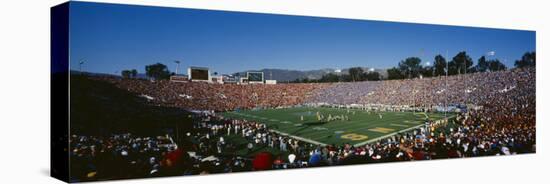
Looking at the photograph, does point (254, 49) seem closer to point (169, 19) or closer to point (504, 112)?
point (169, 19)

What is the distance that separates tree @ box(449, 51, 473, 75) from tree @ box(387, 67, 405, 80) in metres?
1.48

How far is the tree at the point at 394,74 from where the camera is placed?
15.3m

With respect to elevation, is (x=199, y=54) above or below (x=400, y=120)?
above

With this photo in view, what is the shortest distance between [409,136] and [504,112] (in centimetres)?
332

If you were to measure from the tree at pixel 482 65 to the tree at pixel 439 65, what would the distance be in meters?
1.13

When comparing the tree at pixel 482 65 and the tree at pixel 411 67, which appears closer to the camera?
the tree at pixel 411 67

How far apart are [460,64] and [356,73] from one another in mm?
3169

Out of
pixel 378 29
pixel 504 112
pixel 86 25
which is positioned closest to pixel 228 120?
pixel 86 25

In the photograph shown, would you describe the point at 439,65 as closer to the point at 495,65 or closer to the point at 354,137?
the point at 495,65

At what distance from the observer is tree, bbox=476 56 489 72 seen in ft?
53.7

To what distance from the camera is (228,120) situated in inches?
521

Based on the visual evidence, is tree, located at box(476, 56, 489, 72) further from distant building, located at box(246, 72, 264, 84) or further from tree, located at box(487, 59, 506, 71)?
distant building, located at box(246, 72, 264, 84)

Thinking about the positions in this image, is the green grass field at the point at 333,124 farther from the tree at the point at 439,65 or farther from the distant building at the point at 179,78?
the tree at the point at 439,65

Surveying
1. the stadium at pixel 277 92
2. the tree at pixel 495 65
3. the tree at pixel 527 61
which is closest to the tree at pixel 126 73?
the stadium at pixel 277 92
